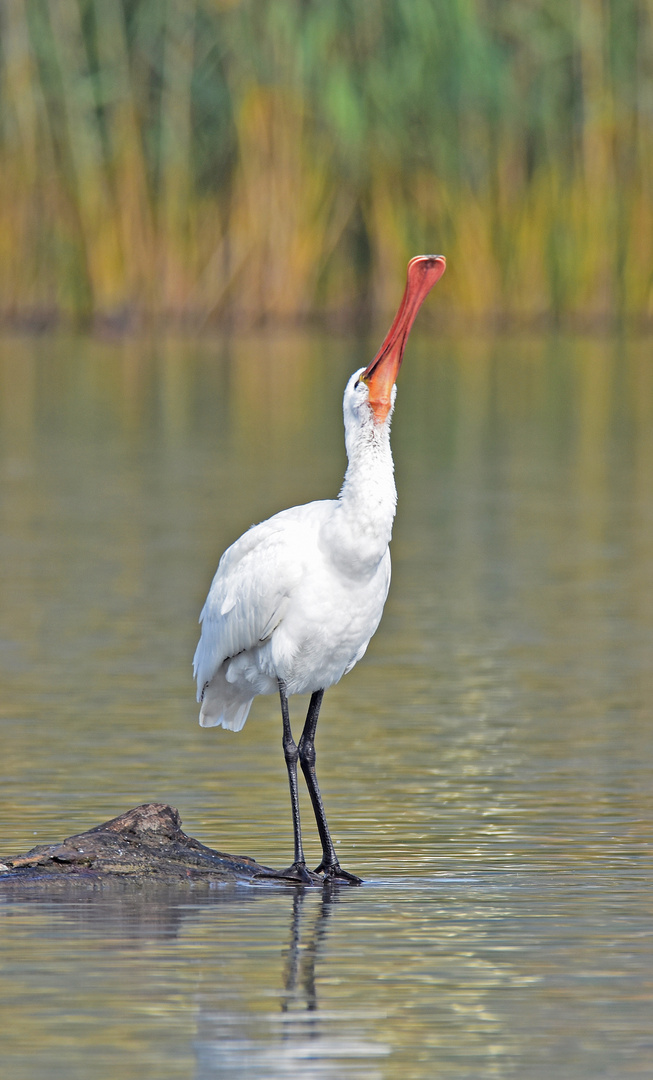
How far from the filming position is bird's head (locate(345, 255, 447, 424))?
23.6ft

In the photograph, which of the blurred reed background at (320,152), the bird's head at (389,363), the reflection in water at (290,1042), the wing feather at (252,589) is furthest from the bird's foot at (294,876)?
the blurred reed background at (320,152)

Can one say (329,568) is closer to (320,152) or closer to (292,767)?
(292,767)

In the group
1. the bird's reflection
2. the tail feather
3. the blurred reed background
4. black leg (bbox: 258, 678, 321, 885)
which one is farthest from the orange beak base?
the blurred reed background

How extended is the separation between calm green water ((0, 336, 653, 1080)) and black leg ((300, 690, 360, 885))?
4.6 inches

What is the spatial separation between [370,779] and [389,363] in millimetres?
1768

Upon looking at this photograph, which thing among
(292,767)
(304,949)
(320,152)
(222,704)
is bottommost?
(304,949)

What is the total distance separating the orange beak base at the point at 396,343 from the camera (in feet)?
23.6

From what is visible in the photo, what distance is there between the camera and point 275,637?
7.25 meters

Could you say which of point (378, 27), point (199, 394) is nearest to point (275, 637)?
point (199, 394)

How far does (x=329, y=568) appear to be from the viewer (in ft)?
23.5

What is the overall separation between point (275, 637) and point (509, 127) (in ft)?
86.1

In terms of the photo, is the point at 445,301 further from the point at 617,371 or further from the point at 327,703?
the point at 327,703

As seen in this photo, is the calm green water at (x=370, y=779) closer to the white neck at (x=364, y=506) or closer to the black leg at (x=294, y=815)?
the black leg at (x=294, y=815)

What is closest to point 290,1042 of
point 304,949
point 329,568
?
point 304,949
